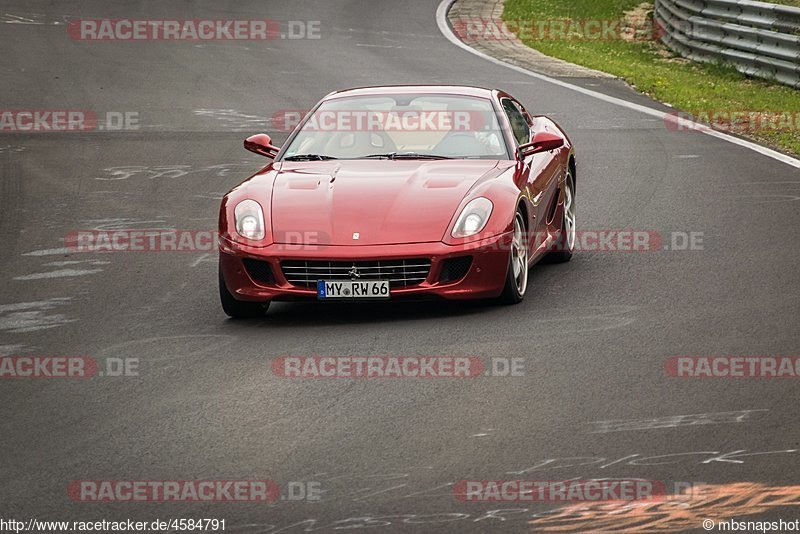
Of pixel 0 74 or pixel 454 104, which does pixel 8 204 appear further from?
pixel 0 74

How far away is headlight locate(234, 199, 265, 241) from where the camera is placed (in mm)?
8828

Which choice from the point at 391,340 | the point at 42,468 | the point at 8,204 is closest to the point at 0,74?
the point at 8,204

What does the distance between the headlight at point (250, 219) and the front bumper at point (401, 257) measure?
10cm

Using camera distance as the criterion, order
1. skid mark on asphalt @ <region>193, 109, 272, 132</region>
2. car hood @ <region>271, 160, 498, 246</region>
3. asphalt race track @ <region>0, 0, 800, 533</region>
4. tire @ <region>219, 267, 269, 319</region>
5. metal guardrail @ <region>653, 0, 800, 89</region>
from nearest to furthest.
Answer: asphalt race track @ <region>0, 0, 800, 533</region> → car hood @ <region>271, 160, 498, 246</region> → tire @ <region>219, 267, 269, 319</region> → skid mark on asphalt @ <region>193, 109, 272, 132</region> → metal guardrail @ <region>653, 0, 800, 89</region>

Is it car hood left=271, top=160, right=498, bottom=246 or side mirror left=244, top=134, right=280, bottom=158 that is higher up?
side mirror left=244, top=134, right=280, bottom=158

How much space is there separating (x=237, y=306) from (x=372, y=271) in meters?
0.92

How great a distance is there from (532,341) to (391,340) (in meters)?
0.77

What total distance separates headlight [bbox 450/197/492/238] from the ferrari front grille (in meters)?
0.30

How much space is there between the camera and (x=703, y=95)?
65.1 ft

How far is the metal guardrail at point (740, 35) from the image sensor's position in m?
20.3

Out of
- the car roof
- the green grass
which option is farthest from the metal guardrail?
the car roof

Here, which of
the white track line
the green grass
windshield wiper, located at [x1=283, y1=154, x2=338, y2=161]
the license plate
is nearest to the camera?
the license plate

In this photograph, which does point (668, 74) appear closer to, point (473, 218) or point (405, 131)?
point (405, 131)

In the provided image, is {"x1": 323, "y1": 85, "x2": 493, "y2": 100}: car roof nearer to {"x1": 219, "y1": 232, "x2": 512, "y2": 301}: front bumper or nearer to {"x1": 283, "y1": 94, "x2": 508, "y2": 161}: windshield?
{"x1": 283, "y1": 94, "x2": 508, "y2": 161}: windshield
